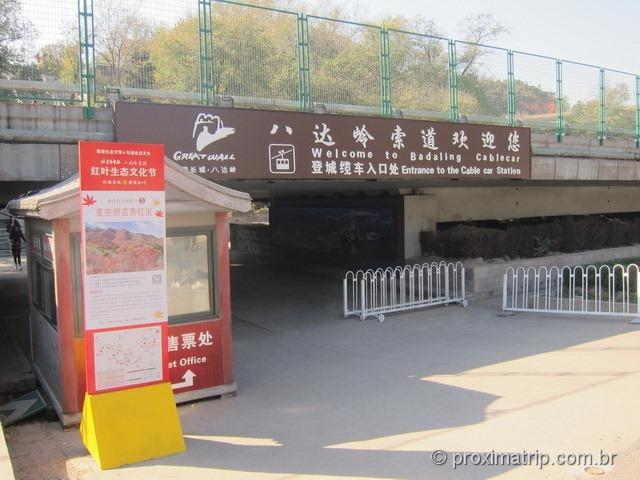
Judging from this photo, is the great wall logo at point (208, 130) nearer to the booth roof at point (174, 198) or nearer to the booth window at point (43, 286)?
the booth roof at point (174, 198)

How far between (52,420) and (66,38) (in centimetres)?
515

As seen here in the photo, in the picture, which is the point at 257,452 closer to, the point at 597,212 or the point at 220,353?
the point at 220,353

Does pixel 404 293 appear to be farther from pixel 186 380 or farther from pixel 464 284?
pixel 186 380

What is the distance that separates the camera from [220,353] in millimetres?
6465

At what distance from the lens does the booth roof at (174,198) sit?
5320 mm

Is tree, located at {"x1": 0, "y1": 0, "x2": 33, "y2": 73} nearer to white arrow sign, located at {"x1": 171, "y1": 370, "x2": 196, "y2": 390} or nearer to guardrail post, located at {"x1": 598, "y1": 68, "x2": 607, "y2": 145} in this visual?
white arrow sign, located at {"x1": 171, "y1": 370, "x2": 196, "y2": 390}

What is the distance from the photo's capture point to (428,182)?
13.5 m

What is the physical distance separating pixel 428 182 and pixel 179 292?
8.44 meters

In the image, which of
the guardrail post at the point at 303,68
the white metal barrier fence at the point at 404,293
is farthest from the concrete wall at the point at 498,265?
the guardrail post at the point at 303,68

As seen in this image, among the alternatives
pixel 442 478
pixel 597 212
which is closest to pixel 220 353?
pixel 442 478

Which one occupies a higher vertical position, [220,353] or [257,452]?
[220,353]

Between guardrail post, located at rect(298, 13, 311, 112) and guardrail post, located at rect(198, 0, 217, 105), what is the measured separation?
1.69m

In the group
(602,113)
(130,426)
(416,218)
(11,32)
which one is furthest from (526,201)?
(130,426)

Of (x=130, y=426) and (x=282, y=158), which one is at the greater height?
(x=282, y=158)
